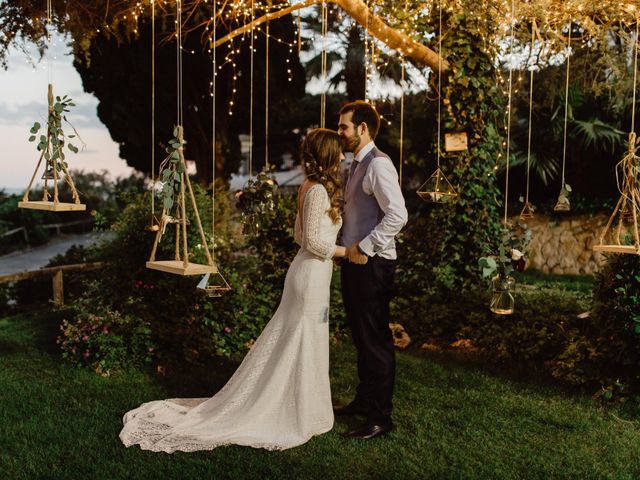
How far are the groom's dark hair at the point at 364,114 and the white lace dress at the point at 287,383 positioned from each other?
47cm

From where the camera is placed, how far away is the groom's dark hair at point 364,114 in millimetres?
3725

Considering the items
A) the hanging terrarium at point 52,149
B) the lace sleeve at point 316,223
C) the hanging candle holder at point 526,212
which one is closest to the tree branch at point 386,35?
the hanging candle holder at point 526,212

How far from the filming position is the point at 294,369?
371 centimetres

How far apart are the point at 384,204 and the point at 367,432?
1315mm

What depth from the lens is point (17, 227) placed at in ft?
58.6

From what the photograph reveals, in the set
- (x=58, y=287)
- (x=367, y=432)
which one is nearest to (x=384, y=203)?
(x=367, y=432)

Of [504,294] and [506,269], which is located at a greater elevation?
[506,269]

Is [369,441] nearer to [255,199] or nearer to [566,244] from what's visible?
[255,199]

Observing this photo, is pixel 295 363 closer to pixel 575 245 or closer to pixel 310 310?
pixel 310 310

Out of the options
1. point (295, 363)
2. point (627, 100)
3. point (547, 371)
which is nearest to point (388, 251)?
point (295, 363)

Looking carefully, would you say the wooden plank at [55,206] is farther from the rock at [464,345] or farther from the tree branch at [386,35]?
the rock at [464,345]

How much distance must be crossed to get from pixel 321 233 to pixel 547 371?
2469 mm

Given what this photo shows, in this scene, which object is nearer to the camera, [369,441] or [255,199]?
[369,441]

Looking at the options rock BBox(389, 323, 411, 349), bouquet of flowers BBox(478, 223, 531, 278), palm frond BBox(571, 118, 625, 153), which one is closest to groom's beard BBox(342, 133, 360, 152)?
bouquet of flowers BBox(478, 223, 531, 278)
